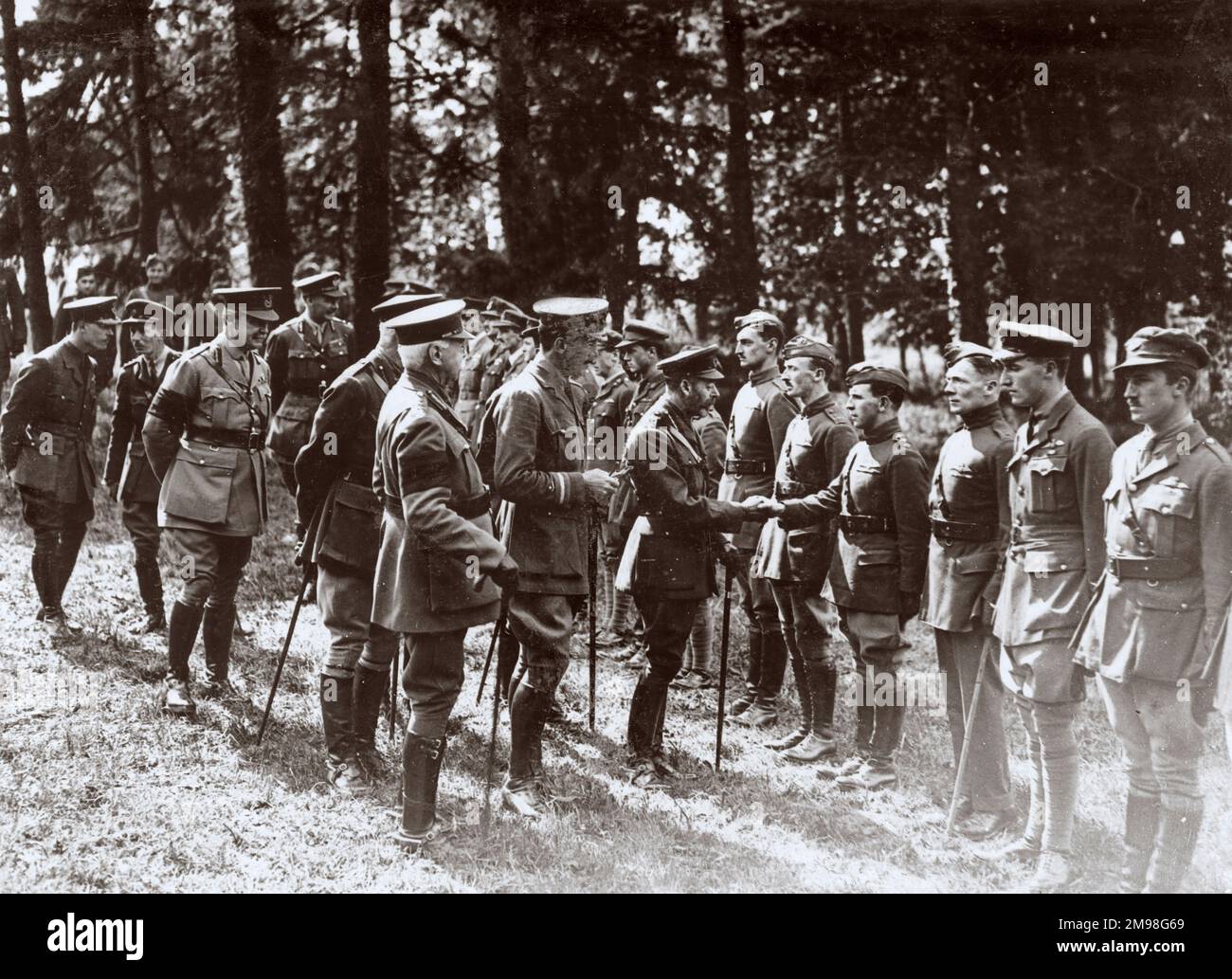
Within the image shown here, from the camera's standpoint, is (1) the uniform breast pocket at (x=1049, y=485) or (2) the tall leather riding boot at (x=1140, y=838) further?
(1) the uniform breast pocket at (x=1049, y=485)

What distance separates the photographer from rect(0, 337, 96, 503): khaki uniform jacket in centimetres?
737

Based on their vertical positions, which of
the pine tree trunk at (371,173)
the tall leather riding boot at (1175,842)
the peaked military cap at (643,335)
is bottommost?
the tall leather riding boot at (1175,842)

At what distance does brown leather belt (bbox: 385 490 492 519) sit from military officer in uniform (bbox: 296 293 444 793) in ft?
2.47

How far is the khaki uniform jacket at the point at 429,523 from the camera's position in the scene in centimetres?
443

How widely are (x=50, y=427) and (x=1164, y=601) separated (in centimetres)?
707

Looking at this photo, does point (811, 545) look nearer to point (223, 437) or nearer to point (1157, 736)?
point (1157, 736)

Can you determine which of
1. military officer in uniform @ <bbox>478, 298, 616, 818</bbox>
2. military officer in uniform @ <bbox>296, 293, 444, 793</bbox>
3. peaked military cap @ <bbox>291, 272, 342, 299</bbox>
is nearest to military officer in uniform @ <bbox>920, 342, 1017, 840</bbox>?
military officer in uniform @ <bbox>478, 298, 616, 818</bbox>

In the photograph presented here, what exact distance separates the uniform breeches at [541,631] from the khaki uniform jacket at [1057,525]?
2051mm

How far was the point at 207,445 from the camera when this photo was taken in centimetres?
628

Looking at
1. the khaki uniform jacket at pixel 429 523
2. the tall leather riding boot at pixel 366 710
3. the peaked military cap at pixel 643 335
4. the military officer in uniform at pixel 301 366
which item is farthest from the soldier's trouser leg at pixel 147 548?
the peaked military cap at pixel 643 335

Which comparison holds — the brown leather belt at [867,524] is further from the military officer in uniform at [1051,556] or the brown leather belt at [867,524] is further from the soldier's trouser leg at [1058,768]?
the soldier's trouser leg at [1058,768]

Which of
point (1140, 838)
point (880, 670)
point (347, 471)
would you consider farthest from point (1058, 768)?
point (347, 471)
